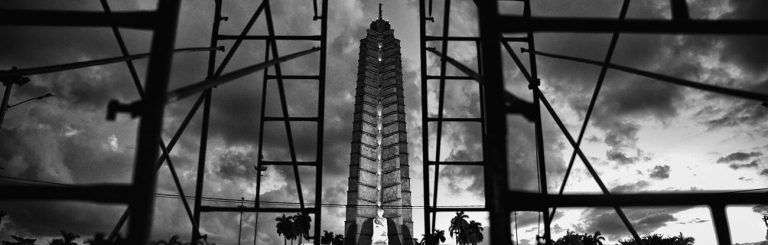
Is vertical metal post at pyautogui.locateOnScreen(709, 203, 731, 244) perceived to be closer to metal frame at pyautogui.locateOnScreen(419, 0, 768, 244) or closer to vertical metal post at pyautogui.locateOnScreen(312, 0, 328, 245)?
metal frame at pyautogui.locateOnScreen(419, 0, 768, 244)

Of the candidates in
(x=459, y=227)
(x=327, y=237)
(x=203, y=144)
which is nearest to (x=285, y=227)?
(x=327, y=237)

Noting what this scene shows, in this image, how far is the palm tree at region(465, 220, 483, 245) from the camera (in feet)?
192

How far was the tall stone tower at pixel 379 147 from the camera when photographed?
5641cm

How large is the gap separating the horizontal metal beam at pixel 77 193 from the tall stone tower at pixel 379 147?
5304 centimetres

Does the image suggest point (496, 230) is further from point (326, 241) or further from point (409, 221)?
point (326, 241)

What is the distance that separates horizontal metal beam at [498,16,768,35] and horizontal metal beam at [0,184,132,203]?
1.68 meters

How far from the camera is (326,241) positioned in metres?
64.1

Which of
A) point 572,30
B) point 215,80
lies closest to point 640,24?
point 572,30

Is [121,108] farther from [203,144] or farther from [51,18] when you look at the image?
[203,144]

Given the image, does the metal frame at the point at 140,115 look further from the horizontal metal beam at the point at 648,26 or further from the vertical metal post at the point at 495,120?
the horizontal metal beam at the point at 648,26

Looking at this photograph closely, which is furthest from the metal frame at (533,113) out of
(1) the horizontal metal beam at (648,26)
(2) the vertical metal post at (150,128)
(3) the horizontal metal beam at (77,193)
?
(3) the horizontal metal beam at (77,193)

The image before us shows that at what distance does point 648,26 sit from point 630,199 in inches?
31.1

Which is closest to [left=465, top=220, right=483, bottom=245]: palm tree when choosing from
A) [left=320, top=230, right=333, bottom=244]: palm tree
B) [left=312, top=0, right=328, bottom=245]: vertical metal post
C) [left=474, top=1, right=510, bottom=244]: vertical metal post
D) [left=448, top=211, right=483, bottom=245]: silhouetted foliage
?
[left=448, top=211, right=483, bottom=245]: silhouetted foliage

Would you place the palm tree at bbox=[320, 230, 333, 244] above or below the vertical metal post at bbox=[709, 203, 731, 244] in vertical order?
above
